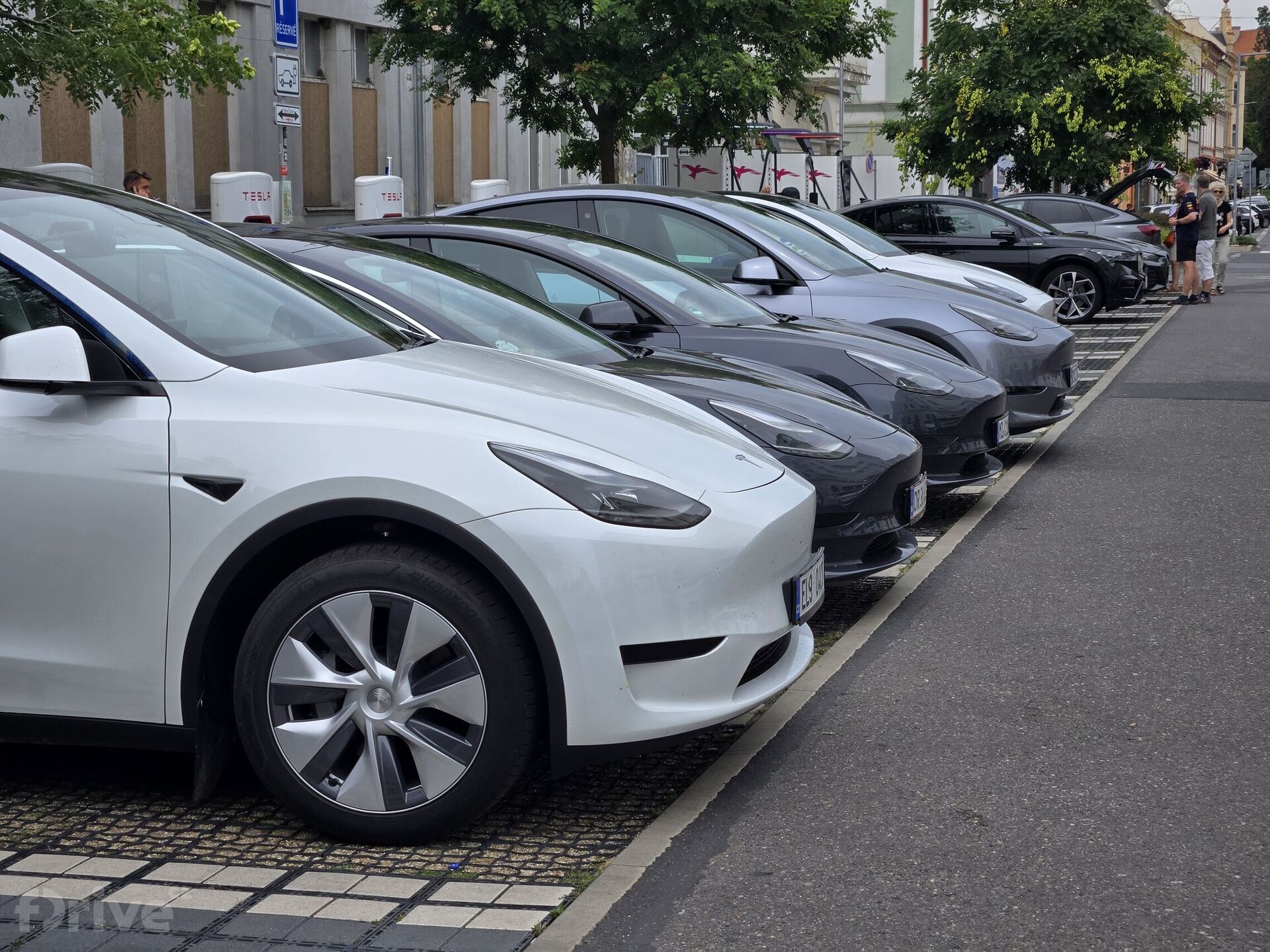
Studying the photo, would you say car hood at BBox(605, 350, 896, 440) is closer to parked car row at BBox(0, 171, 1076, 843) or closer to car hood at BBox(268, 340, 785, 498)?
car hood at BBox(268, 340, 785, 498)

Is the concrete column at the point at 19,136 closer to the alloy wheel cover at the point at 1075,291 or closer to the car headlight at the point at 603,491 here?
the alloy wheel cover at the point at 1075,291

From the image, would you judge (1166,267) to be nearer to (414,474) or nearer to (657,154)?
(414,474)

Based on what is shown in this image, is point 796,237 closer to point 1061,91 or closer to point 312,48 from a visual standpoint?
point 312,48

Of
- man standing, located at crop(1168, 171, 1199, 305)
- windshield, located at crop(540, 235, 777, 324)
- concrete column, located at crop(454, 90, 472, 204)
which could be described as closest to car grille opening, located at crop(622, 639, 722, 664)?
windshield, located at crop(540, 235, 777, 324)

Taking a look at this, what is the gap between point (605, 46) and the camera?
21641 mm

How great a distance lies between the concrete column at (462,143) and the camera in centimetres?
3177

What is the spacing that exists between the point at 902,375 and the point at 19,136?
15556mm

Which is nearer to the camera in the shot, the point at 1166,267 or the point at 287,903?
the point at 287,903

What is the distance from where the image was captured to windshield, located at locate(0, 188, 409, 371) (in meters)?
4.18

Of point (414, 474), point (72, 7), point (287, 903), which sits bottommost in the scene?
point (287, 903)

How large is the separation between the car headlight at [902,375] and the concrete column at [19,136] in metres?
14.6

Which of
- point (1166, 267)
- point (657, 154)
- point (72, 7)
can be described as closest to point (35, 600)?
point (72, 7)

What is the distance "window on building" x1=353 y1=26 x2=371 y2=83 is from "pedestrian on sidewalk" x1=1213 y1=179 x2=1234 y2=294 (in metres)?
14.2

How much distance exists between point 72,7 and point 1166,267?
585 inches
